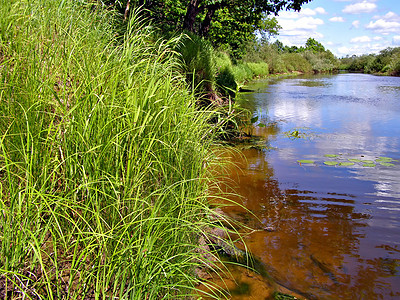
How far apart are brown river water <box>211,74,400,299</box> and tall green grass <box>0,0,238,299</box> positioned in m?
0.87

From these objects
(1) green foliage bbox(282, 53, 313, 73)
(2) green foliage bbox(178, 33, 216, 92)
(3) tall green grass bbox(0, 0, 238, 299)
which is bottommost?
(3) tall green grass bbox(0, 0, 238, 299)

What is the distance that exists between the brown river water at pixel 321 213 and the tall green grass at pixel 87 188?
87 cm

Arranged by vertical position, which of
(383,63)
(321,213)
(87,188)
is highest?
(383,63)

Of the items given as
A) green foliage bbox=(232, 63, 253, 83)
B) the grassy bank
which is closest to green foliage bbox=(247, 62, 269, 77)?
the grassy bank

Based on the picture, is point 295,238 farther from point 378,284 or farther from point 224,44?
point 224,44

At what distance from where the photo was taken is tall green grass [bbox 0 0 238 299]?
5.33 feet

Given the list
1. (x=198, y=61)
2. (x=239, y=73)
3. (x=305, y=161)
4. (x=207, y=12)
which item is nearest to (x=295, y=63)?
(x=239, y=73)

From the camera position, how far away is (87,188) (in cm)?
170

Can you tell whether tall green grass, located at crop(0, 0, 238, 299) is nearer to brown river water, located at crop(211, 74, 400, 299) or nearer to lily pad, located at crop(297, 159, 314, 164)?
brown river water, located at crop(211, 74, 400, 299)

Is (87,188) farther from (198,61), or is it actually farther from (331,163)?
(198,61)

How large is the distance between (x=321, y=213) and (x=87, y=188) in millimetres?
3119

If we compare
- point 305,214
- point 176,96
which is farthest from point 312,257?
point 176,96

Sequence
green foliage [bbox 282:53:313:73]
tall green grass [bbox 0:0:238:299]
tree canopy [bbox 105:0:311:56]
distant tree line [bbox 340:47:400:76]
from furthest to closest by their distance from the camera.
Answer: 1. green foliage [bbox 282:53:313:73]
2. distant tree line [bbox 340:47:400:76]
3. tree canopy [bbox 105:0:311:56]
4. tall green grass [bbox 0:0:238:299]

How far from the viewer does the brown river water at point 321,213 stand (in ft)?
9.26
